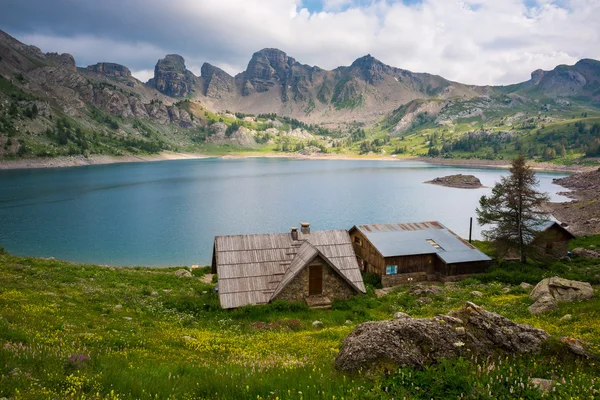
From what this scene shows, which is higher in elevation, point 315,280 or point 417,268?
point 315,280

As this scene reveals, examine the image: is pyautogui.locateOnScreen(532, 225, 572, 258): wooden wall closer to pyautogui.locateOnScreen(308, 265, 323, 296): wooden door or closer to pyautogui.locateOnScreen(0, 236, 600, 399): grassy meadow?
pyautogui.locateOnScreen(0, 236, 600, 399): grassy meadow

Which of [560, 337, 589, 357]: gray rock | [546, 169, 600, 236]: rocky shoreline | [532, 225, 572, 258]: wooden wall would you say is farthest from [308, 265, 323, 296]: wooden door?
[546, 169, 600, 236]: rocky shoreline

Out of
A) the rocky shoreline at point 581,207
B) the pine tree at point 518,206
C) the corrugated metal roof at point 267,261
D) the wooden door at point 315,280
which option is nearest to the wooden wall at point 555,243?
the pine tree at point 518,206

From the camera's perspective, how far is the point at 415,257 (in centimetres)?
3734

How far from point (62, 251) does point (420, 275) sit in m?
51.9

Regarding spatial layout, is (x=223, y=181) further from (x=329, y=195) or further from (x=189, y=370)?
(x=189, y=370)

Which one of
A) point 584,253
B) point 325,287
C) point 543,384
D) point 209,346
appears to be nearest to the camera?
point 543,384

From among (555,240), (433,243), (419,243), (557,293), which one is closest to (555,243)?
(555,240)

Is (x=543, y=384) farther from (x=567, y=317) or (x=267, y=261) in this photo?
(x=267, y=261)

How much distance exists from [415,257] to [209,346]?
27.9 meters

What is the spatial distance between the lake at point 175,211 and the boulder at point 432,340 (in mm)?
46252

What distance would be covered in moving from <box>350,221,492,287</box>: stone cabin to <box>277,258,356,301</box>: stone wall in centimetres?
1014

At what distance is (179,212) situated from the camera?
89188mm

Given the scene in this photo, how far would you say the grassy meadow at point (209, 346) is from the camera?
23.4ft
